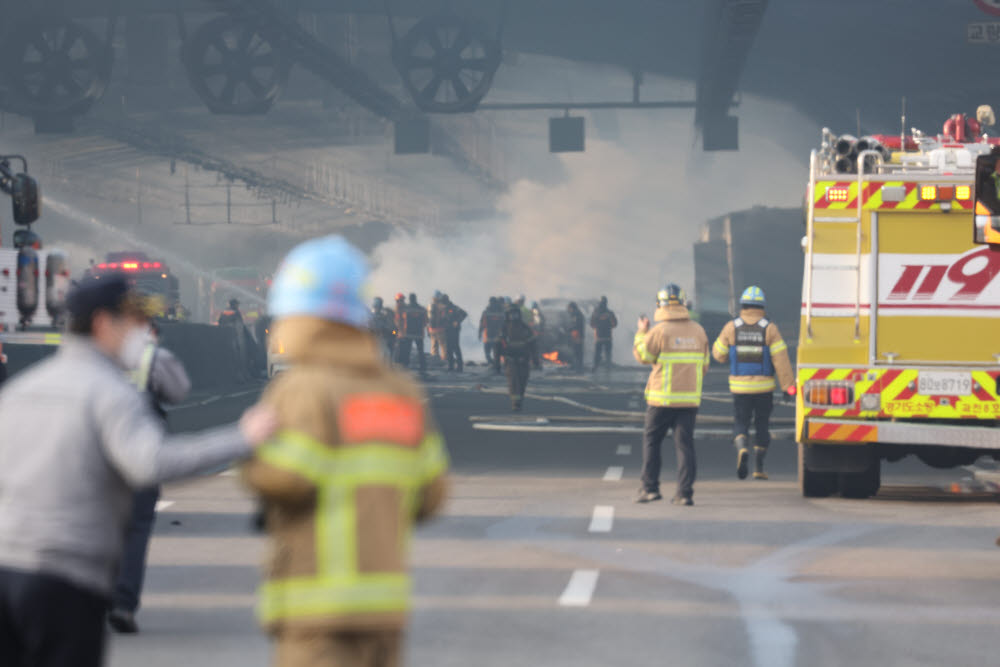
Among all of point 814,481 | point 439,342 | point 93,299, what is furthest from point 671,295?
point 439,342

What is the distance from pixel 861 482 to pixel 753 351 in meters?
1.84

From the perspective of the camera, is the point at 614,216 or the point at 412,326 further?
the point at 614,216

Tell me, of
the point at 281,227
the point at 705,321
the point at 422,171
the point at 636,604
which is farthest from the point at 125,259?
the point at 636,604

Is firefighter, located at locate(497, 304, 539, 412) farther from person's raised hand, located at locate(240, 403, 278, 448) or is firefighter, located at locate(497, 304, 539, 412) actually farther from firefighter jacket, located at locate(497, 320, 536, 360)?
person's raised hand, located at locate(240, 403, 278, 448)

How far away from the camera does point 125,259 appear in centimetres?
4709

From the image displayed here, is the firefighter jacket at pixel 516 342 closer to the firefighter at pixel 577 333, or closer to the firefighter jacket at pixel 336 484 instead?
the firefighter at pixel 577 333

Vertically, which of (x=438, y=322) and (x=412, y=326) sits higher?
(x=438, y=322)

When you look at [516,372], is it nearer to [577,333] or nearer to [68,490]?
[577,333]

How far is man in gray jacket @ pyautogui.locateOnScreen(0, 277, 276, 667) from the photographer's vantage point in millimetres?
4195

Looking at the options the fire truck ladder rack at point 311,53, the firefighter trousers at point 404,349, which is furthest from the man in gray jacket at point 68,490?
the firefighter trousers at point 404,349

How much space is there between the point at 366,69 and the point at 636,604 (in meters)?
38.0

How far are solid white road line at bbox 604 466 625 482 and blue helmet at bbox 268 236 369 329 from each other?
455 inches

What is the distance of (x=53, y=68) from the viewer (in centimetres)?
3344

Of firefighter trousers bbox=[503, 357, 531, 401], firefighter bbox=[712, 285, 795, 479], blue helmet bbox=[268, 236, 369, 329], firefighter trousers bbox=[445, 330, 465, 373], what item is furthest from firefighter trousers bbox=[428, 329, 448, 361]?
blue helmet bbox=[268, 236, 369, 329]
